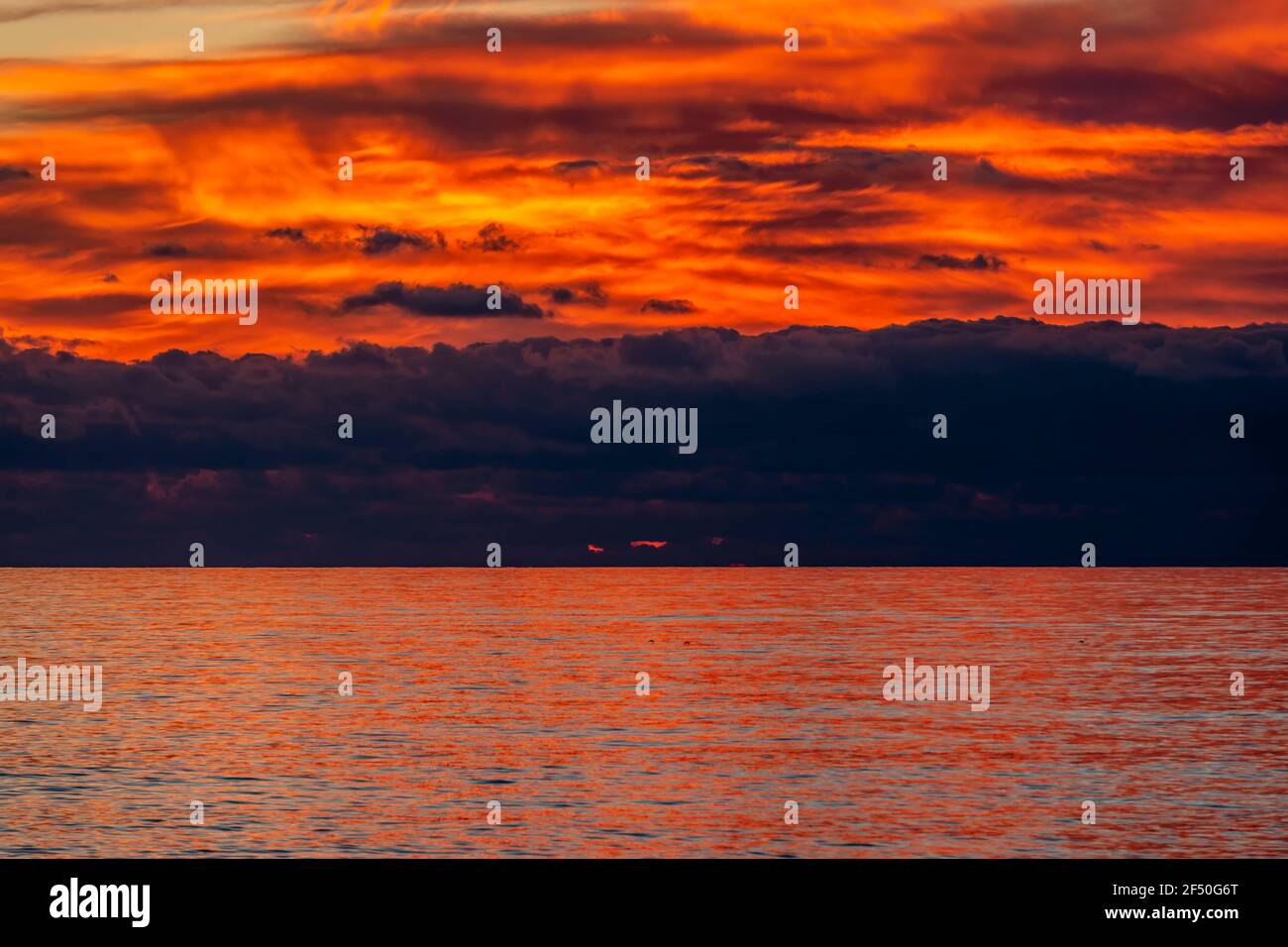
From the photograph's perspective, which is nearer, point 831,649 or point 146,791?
point 146,791

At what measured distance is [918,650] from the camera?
138625 mm

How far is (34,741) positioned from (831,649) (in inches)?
3320

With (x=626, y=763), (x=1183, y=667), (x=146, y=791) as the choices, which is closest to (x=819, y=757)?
(x=626, y=763)

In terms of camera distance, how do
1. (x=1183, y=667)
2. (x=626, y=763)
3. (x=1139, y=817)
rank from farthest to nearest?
(x=1183, y=667) < (x=626, y=763) < (x=1139, y=817)

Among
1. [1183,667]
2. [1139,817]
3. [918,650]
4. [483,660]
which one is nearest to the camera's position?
[1139,817]

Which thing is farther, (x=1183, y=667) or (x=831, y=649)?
(x=831, y=649)

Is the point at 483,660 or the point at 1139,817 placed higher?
the point at 483,660

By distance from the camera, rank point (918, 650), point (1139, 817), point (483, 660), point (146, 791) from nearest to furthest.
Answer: point (1139, 817) → point (146, 791) → point (483, 660) → point (918, 650)
